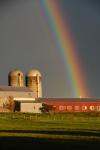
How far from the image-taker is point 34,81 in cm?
14875

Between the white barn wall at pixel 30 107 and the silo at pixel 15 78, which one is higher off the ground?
the silo at pixel 15 78

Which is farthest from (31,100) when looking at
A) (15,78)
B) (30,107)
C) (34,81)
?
(15,78)

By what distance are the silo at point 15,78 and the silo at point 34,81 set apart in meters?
2.92

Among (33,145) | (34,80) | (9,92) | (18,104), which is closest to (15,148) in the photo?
(33,145)

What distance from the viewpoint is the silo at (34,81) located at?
148125mm

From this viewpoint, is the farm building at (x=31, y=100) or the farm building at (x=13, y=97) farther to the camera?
the farm building at (x=13, y=97)

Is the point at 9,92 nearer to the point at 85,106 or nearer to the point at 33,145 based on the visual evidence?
the point at 85,106

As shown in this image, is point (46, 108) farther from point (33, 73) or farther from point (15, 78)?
point (15, 78)

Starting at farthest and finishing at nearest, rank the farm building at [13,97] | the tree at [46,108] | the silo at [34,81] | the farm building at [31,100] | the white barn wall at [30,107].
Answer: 1. the silo at [34,81]
2. the farm building at [13,97]
3. the farm building at [31,100]
4. the white barn wall at [30,107]
5. the tree at [46,108]

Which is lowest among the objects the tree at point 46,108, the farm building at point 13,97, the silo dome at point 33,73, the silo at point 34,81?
the tree at point 46,108

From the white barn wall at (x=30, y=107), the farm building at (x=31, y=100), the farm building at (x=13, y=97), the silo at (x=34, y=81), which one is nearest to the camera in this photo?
the white barn wall at (x=30, y=107)

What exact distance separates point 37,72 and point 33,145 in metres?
125

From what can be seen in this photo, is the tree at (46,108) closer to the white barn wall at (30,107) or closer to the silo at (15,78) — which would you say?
the white barn wall at (30,107)

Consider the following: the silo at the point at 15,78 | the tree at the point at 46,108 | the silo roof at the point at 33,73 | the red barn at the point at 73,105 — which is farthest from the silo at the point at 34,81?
the tree at the point at 46,108
